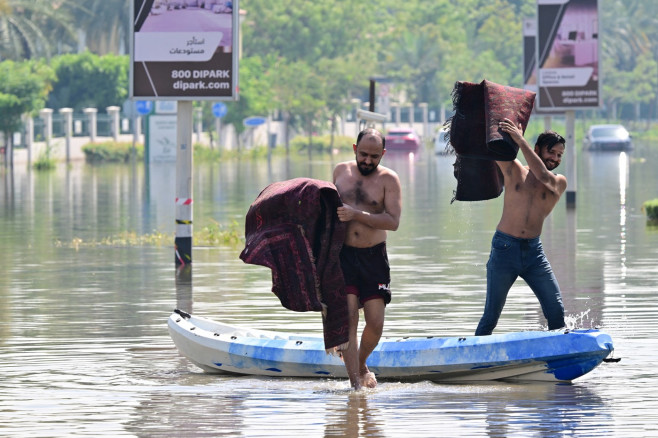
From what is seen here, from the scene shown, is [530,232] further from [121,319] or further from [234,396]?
[121,319]

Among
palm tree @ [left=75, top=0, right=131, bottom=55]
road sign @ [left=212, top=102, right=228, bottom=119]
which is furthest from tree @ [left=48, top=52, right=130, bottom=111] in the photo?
palm tree @ [left=75, top=0, right=131, bottom=55]

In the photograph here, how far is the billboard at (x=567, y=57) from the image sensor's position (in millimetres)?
32812

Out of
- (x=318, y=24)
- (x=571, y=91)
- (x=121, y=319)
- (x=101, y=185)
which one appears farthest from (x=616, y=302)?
(x=318, y=24)

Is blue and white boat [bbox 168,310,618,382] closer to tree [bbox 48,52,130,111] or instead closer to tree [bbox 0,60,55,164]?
tree [bbox 0,60,55,164]

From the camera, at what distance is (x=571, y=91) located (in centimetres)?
3288

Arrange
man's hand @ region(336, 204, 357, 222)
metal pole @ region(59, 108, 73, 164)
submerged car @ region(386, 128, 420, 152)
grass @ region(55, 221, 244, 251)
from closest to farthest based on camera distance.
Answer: man's hand @ region(336, 204, 357, 222) < grass @ region(55, 221, 244, 251) < metal pole @ region(59, 108, 73, 164) < submerged car @ region(386, 128, 420, 152)

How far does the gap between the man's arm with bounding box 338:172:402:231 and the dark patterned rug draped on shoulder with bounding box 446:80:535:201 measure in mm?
799

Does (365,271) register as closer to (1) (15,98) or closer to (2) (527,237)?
(2) (527,237)

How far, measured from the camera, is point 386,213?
34.2 feet

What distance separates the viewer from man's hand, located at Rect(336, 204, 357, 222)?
1020cm

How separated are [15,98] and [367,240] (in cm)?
4768

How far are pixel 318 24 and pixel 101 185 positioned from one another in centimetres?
6106

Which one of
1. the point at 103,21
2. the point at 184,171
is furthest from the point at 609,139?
the point at 184,171

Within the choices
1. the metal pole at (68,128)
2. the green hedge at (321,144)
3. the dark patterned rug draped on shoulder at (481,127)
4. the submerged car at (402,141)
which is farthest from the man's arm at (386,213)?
the green hedge at (321,144)
